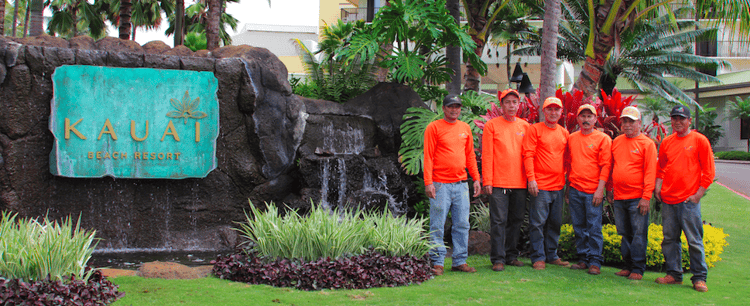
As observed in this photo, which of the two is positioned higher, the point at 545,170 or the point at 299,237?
the point at 545,170

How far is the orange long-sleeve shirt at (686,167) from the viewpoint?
17.3 ft

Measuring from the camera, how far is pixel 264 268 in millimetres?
5160

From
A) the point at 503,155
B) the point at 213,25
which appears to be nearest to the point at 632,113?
the point at 503,155

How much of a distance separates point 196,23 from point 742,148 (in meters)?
35.5

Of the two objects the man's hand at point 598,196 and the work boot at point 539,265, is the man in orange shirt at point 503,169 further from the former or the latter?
the man's hand at point 598,196

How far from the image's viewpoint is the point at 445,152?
5.81 m

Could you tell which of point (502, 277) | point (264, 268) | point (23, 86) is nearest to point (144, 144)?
point (23, 86)

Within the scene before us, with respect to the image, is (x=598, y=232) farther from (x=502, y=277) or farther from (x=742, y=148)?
(x=742, y=148)

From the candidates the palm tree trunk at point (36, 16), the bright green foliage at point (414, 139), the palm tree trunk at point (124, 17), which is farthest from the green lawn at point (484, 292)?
the palm tree trunk at point (124, 17)

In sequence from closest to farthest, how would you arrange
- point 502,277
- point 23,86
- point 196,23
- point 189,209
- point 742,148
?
1. point 502,277
2. point 23,86
3. point 189,209
4. point 196,23
5. point 742,148

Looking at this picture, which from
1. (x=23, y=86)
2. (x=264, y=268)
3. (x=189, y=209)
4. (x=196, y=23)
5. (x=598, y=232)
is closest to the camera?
(x=264, y=268)

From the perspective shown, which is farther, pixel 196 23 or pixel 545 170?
pixel 196 23

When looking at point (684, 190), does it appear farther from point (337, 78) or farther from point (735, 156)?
point (735, 156)

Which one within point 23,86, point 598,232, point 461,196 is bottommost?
point 598,232
